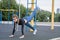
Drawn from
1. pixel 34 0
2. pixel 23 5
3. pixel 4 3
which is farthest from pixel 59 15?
pixel 34 0

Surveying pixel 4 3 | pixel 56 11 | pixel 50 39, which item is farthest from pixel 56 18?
pixel 50 39

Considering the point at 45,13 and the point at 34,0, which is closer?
the point at 34,0

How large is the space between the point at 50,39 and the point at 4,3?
39.5ft

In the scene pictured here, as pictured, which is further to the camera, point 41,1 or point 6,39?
point 41,1

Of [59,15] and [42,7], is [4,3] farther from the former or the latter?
[59,15]

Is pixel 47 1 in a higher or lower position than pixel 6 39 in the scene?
higher

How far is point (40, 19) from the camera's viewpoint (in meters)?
18.7

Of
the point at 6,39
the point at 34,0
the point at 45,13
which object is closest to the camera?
the point at 6,39

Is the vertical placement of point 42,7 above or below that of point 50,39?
above

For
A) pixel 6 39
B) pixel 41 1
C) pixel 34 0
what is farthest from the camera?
pixel 41 1

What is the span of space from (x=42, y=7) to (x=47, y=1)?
2.58 feet

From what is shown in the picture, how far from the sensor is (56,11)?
1866cm

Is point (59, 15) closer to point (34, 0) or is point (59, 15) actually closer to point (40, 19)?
point (40, 19)

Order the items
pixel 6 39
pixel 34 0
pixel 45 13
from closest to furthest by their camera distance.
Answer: pixel 6 39
pixel 34 0
pixel 45 13
